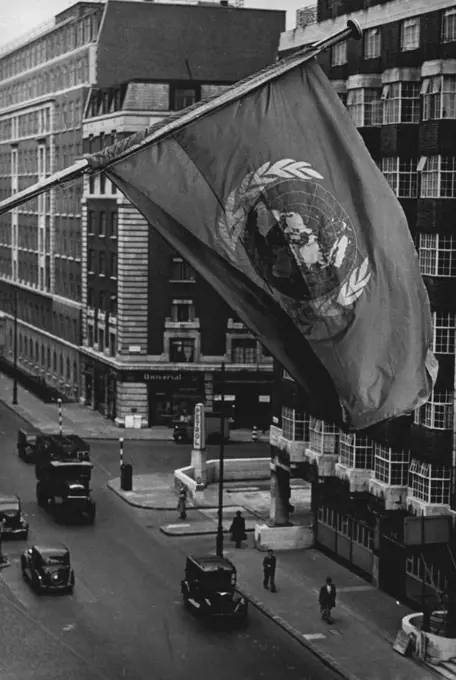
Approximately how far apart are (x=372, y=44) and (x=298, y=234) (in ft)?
108

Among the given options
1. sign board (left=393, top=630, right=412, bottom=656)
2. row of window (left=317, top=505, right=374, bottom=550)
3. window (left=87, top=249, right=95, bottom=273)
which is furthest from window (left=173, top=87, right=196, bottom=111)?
sign board (left=393, top=630, right=412, bottom=656)

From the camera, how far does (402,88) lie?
55125 mm

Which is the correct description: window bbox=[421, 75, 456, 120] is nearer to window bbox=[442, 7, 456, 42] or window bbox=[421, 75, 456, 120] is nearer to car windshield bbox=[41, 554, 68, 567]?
window bbox=[442, 7, 456, 42]

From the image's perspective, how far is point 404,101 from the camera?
2176 inches

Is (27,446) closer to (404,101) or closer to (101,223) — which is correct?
(101,223)

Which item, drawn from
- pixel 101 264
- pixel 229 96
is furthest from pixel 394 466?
pixel 101 264

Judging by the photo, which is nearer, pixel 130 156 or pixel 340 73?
pixel 130 156

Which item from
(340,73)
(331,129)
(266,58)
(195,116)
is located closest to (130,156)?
(195,116)

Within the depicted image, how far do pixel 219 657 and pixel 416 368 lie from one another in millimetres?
24983

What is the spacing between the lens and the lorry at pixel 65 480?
70875 mm

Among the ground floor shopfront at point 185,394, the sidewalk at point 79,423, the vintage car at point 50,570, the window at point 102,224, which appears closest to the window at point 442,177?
the vintage car at point 50,570

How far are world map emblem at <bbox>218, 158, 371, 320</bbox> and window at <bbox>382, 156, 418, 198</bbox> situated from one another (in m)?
29.4

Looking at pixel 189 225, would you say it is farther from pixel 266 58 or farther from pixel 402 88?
pixel 266 58

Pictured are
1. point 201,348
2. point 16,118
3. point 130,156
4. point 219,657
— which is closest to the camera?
point 130,156
